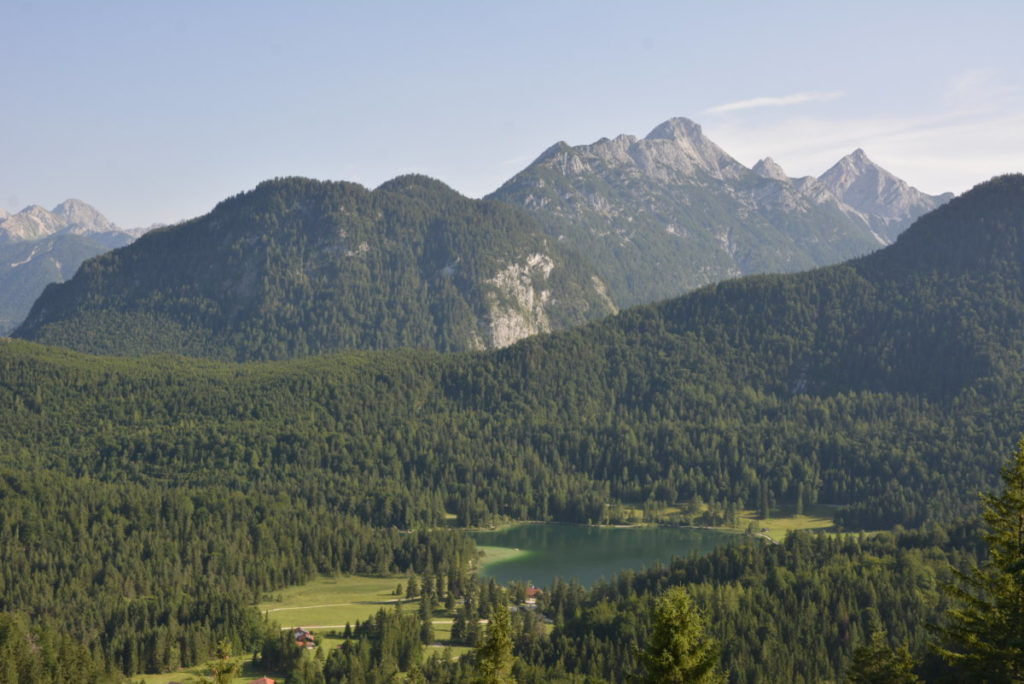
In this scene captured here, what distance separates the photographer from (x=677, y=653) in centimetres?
4922

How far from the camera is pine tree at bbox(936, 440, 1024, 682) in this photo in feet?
158

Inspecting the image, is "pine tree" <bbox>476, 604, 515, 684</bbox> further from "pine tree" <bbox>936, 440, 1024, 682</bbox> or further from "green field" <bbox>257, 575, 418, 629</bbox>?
"green field" <bbox>257, 575, 418, 629</bbox>

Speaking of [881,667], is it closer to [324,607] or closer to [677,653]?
[677,653]

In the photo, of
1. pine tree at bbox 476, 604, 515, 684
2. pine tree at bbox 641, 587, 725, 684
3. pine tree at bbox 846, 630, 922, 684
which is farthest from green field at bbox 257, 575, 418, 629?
pine tree at bbox 641, 587, 725, 684

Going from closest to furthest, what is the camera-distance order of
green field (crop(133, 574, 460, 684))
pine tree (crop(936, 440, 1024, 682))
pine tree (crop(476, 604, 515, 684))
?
pine tree (crop(936, 440, 1024, 682))
pine tree (crop(476, 604, 515, 684))
green field (crop(133, 574, 460, 684))

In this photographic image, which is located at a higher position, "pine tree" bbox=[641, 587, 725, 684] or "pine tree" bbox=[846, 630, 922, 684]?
"pine tree" bbox=[641, 587, 725, 684]

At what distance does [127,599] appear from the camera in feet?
595

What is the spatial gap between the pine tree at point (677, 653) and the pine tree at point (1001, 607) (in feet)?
38.4

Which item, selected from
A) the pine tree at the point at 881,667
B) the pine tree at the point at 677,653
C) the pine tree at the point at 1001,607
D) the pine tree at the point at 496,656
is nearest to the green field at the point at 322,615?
the pine tree at the point at 496,656

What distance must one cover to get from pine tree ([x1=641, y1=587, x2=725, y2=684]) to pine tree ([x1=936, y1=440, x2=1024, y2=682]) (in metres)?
11.7

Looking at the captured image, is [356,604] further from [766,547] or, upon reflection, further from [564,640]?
[766,547]

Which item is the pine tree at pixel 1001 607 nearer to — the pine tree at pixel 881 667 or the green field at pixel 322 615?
the pine tree at pixel 881 667

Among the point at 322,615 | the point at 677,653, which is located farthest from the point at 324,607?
the point at 677,653

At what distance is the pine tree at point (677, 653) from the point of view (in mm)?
49031
